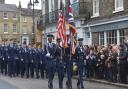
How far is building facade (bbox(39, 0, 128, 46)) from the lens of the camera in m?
24.8

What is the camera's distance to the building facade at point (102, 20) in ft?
81.4

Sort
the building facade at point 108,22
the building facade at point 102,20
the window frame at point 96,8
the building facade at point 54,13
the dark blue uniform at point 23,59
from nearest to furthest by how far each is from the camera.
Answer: the dark blue uniform at point 23,59 < the building facade at point 108,22 < the building facade at point 102,20 < the window frame at point 96,8 < the building facade at point 54,13

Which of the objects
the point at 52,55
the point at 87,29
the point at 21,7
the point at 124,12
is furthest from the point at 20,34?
the point at 52,55

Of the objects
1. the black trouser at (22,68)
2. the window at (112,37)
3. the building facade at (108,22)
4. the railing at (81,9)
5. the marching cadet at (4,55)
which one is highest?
the railing at (81,9)

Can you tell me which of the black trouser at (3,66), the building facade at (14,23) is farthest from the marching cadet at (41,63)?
the building facade at (14,23)

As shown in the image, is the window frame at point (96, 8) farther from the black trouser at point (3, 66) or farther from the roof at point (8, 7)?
the roof at point (8, 7)

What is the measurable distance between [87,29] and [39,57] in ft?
25.2

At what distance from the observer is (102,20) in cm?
2741

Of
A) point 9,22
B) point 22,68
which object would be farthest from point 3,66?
point 9,22

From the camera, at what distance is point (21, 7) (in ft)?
322

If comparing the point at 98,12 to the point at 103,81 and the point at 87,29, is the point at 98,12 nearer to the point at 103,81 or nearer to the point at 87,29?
the point at 87,29

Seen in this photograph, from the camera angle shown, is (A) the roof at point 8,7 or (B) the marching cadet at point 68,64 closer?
(B) the marching cadet at point 68,64

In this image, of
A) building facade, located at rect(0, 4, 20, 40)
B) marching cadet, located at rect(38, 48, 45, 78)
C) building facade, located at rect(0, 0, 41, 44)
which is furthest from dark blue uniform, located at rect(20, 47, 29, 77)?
building facade, located at rect(0, 4, 20, 40)

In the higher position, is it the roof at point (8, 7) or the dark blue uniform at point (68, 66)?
the roof at point (8, 7)
